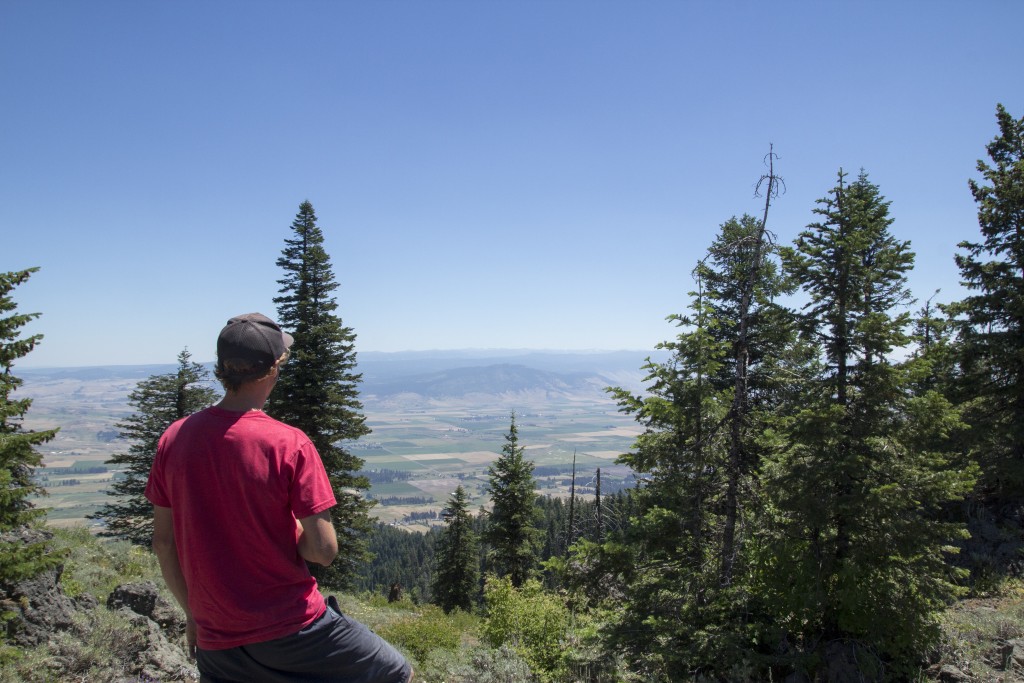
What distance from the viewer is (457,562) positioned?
32.0 metres

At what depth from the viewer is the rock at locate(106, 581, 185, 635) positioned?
794cm

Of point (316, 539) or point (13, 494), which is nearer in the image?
point (316, 539)

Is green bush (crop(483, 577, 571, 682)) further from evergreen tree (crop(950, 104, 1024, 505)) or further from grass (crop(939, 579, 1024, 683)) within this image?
evergreen tree (crop(950, 104, 1024, 505))

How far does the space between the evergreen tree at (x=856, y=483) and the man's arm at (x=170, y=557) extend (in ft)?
26.3

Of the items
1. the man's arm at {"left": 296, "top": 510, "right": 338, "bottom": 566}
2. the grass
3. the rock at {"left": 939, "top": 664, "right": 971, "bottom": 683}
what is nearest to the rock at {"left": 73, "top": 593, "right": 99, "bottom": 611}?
the man's arm at {"left": 296, "top": 510, "right": 338, "bottom": 566}

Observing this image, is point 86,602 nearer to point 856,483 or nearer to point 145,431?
point 856,483

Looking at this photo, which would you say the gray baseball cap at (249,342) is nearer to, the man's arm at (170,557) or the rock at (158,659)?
the man's arm at (170,557)

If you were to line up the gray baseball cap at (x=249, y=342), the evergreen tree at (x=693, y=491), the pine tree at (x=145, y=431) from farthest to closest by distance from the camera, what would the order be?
the pine tree at (x=145, y=431), the evergreen tree at (x=693, y=491), the gray baseball cap at (x=249, y=342)

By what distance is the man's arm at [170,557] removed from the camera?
249 cm

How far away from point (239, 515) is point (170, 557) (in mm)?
630

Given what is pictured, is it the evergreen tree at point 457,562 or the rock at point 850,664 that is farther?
the evergreen tree at point 457,562

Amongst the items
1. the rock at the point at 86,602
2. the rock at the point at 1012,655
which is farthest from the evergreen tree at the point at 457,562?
the rock at the point at 1012,655

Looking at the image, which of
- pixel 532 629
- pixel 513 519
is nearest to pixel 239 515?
pixel 532 629

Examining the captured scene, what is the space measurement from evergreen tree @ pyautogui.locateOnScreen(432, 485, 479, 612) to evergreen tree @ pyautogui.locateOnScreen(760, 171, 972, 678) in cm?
2513
